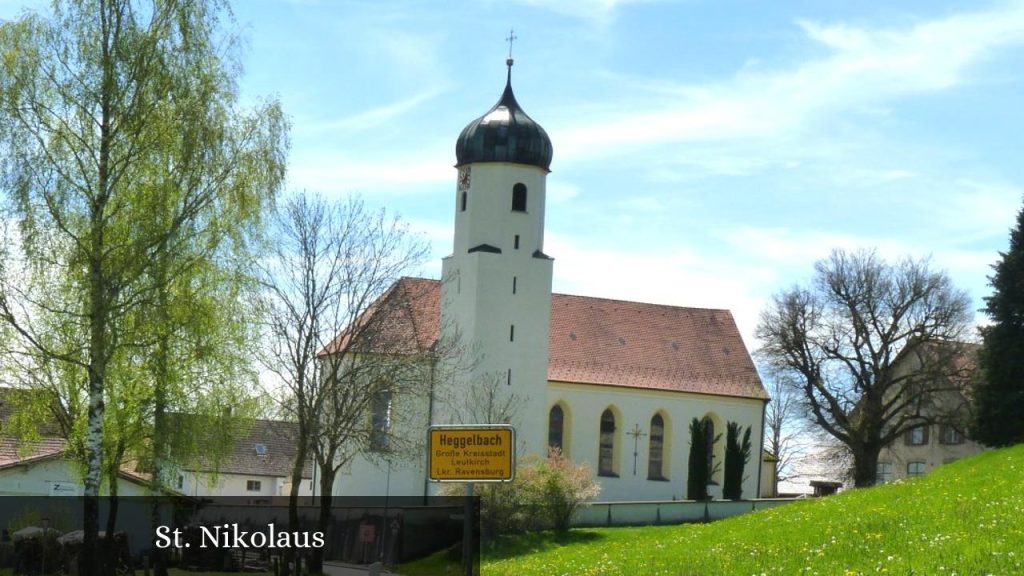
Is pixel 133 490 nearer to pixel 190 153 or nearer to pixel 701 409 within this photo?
pixel 190 153

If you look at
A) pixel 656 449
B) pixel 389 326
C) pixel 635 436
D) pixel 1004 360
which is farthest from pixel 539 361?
pixel 1004 360

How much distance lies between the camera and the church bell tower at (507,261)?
46906 mm

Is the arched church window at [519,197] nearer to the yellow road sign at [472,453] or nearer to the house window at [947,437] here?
the house window at [947,437]

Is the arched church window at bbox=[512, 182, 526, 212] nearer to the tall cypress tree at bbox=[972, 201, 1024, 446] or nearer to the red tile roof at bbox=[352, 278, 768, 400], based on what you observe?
the red tile roof at bbox=[352, 278, 768, 400]

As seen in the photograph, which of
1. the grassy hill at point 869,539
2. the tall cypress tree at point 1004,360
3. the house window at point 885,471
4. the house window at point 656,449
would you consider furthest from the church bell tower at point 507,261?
the house window at point 885,471

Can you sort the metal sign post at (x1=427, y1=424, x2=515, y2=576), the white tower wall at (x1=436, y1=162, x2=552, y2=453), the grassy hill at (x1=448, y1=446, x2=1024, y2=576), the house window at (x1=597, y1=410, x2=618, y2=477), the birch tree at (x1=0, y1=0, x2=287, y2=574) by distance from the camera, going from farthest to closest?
the house window at (x1=597, y1=410, x2=618, y2=477) → the white tower wall at (x1=436, y1=162, x2=552, y2=453) → the birch tree at (x1=0, y1=0, x2=287, y2=574) → the grassy hill at (x1=448, y1=446, x2=1024, y2=576) → the metal sign post at (x1=427, y1=424, x2=515, y2=576)

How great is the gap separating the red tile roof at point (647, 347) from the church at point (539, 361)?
58 mm

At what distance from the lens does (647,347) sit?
54094 mm

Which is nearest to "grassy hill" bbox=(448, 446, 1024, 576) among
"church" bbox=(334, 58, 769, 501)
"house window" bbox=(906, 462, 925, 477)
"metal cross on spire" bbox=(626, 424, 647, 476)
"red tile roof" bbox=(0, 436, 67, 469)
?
"red tile roof" bbox=(0, 436, 67, 469)

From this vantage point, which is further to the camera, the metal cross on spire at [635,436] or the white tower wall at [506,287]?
the metal cross on spire at [635,436]

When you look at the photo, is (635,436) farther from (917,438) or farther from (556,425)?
(917,438)

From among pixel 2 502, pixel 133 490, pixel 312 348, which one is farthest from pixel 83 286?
pixel 312 348

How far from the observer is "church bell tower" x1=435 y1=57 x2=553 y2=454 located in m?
46.9

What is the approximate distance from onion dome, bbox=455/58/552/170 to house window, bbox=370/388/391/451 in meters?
12.5
